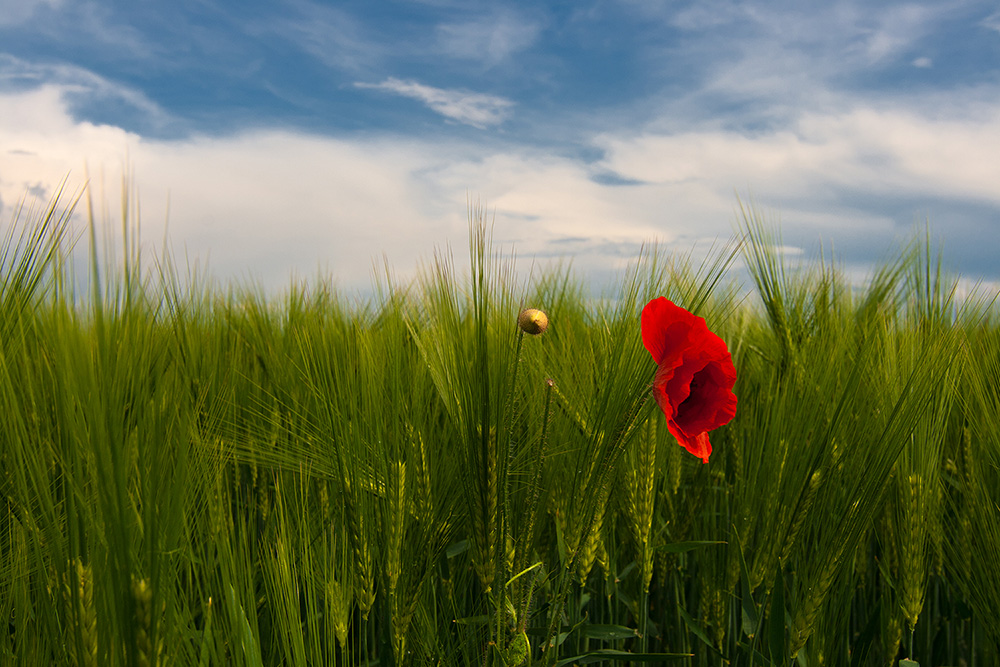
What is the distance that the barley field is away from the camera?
611 millimetres

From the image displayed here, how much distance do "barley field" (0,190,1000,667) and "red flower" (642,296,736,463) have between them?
34 mm

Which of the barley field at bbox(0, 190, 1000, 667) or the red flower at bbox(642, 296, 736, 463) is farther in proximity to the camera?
the red flower at bbox(642, 296, 736, 463)

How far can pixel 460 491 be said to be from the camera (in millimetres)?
1018

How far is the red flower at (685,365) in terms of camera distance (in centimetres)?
82

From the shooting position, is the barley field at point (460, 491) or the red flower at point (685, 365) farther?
the red flower at point (685, 365)

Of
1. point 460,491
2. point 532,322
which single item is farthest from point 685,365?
point 460,491

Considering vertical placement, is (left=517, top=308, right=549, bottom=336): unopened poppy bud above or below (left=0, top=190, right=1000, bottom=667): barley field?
above

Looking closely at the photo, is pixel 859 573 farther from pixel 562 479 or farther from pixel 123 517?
pixel 123 517

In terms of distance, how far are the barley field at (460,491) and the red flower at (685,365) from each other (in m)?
0.03

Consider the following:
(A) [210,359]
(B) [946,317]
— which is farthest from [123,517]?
(B) [946,317]

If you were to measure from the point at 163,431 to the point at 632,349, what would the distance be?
55 centimetres

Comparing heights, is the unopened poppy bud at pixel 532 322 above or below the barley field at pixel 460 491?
above

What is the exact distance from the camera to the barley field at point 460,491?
611mm

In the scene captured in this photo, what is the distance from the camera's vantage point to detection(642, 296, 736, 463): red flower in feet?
→ 2.69
